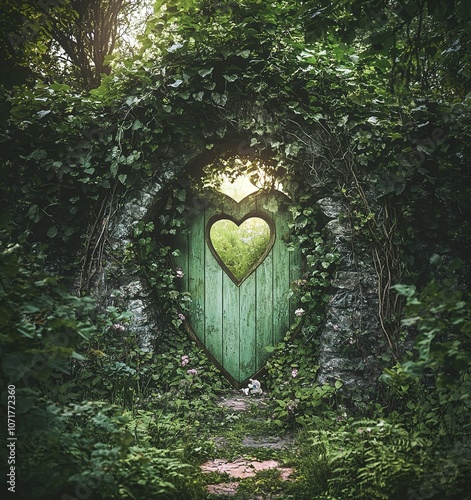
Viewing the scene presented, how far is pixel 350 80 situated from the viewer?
154 inches

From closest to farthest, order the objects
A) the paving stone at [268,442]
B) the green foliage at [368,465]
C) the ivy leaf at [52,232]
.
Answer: the green foliage at [368,465]
the paving stone at [268,442]
the ivy leaf at [52,232]

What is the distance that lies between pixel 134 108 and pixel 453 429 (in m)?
3.62

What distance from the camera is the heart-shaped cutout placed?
4.66 m

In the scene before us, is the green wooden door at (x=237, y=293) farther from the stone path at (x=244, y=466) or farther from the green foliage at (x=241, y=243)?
the stone path at (x=244, y=466)

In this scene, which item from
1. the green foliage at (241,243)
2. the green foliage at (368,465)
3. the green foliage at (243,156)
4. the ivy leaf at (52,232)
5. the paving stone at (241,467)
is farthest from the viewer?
the green foliage at (241,243)

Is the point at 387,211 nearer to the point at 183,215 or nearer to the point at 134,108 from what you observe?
the point at 183,215

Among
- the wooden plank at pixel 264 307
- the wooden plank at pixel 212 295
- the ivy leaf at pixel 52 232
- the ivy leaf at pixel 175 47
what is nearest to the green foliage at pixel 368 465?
the wooden plank at pixel 264 307

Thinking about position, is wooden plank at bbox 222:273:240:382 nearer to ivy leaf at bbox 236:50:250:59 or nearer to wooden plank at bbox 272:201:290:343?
wooden plank at bbox 272:201:290:343

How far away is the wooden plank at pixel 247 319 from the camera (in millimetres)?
4598

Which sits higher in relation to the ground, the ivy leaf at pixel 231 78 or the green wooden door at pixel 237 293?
the ivy leaf at pixel 231 78

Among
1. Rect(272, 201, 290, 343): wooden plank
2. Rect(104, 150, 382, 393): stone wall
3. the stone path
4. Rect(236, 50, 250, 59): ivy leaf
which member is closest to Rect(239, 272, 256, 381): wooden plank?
Rect(272, 201, 290, 343): wooden plank

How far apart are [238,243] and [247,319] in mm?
842

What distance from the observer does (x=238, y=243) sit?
4.84 metres

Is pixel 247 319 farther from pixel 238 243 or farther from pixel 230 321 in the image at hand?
pixel 238 243
